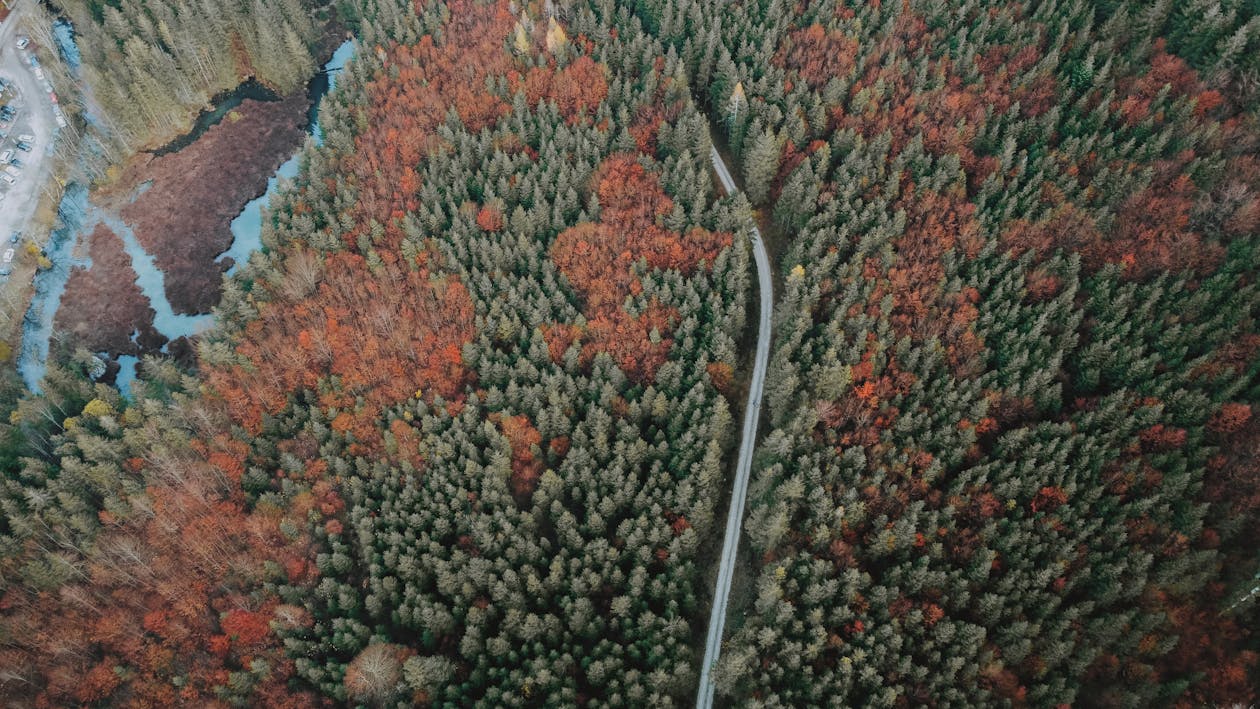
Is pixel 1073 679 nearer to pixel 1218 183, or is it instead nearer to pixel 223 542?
pixel 1218 183

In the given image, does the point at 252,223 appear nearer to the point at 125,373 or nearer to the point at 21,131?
the point at 125,373

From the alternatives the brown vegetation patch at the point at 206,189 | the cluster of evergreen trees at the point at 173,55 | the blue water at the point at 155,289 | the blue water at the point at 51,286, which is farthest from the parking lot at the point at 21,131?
the brown vegetation patch at the point at 206,189

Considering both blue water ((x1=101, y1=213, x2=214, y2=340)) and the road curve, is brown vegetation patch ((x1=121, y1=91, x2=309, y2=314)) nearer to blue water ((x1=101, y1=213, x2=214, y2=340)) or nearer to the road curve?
blue water ((x1=101, y1=213, x2=214, y2=340))

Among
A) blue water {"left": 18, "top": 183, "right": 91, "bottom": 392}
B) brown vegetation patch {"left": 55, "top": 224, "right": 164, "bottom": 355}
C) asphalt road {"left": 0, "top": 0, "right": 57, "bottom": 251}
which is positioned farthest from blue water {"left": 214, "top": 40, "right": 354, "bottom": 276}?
asphalt road {"left": 0, "top": 0, "right": 57, "bottom": 251}

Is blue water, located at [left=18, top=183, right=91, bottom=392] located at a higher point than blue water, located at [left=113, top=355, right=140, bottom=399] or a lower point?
higher

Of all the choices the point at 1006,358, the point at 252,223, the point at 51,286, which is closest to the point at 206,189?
the point at 252,223

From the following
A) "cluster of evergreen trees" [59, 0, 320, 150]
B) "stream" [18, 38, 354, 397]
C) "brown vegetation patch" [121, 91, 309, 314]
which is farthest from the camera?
"cluster of evergreen trees" [59, 0, 320, 150]

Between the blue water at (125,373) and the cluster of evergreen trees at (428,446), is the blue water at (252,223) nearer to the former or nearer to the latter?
the cluster of evergreen trees at (428,446)
